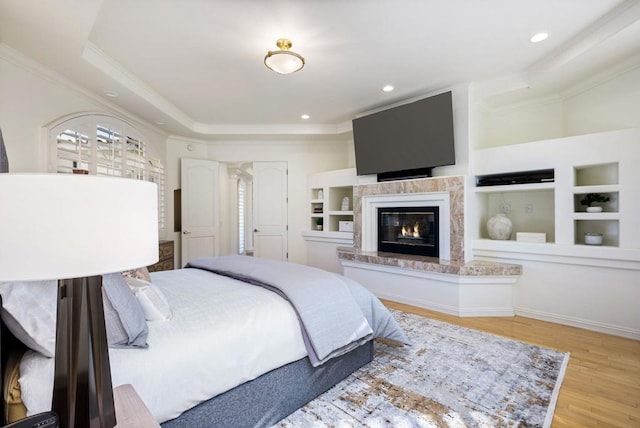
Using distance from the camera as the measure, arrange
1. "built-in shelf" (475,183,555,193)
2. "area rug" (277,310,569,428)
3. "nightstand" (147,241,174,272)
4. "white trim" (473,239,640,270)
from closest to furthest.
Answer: "area rug" (277,310,569,428) < "white trim" (473,239,640,270) < "built-in shelf" (475,183,555,193) < "nightstand" (147,241,174,272)

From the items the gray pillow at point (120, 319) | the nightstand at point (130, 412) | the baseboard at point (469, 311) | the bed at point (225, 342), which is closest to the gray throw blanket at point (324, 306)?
the bed at point (225, 342)

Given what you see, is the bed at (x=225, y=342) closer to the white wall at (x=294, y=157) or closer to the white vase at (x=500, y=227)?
the white vase at (x=500, y=227)

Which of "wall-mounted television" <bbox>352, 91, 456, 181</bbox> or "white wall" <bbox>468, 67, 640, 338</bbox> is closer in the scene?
"white wall" <bbox>468, 67, 640, 338</bbox>

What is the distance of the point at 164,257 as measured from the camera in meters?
4.36

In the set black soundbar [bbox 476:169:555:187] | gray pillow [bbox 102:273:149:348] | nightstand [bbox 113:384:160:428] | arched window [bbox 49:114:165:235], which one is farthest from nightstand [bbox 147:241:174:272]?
black soundbar [bbox 476:169:555:187]

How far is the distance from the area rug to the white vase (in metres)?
1.40

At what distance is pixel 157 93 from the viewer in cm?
389

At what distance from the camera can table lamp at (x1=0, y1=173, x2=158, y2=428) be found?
2.15 feet

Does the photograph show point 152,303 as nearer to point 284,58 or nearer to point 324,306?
point 324,306

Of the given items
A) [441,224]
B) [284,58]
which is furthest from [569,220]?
[284,58]

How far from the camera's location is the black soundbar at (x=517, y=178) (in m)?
3.31

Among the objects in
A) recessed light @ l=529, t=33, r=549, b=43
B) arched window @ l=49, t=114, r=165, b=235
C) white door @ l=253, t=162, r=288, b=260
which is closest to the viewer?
recessed light @ l=529, t=33, r=549, b=43

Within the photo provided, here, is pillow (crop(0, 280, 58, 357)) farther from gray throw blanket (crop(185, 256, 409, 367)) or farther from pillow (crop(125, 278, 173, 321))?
gray throw blanket (crop(185, 256, 409, 367))

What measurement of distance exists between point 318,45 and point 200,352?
2595mm
